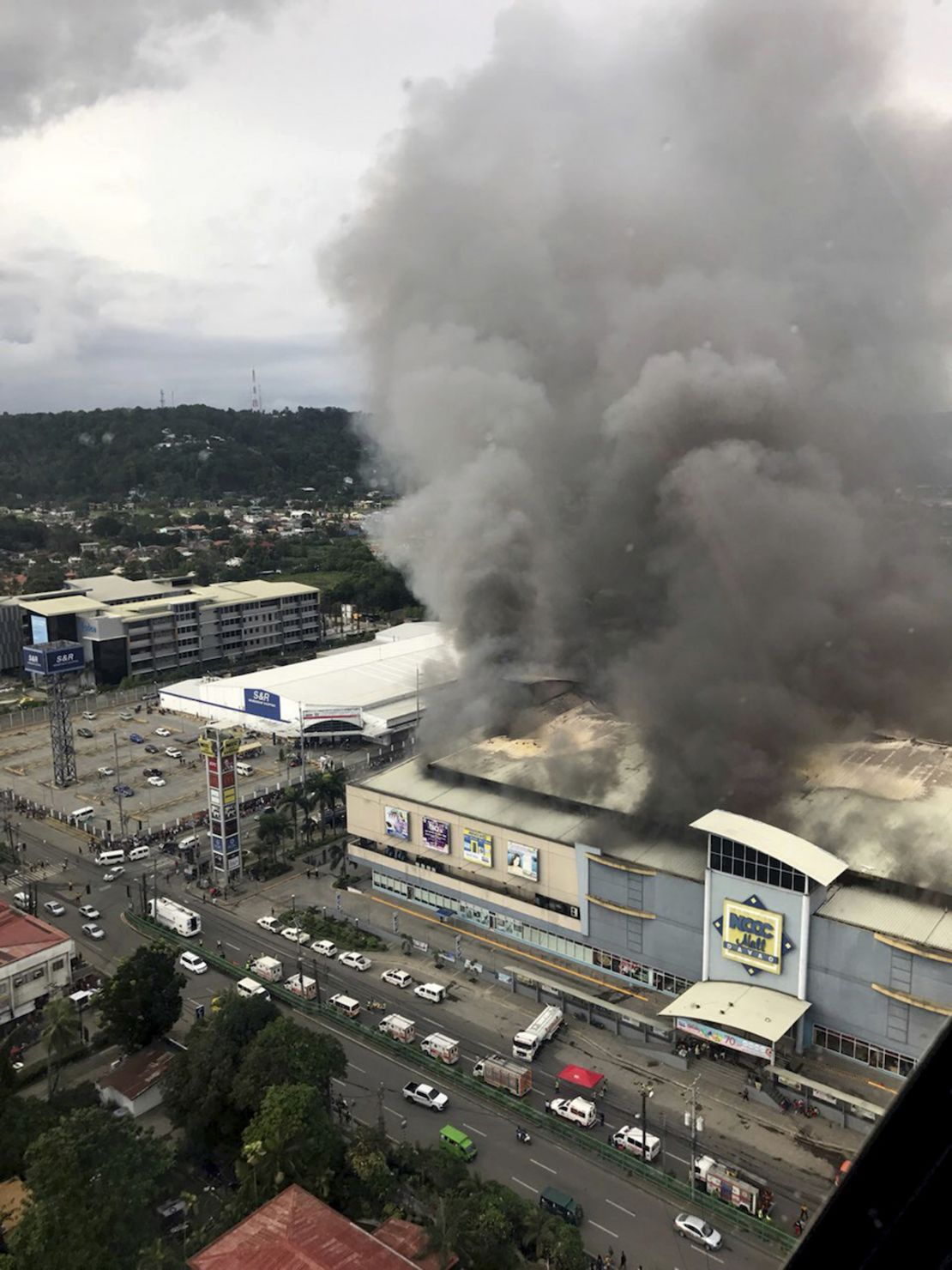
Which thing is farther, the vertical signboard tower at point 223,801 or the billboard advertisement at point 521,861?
the vertical signboard tower at point 223,801

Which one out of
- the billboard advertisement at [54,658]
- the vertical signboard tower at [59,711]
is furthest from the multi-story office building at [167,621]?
the vertical signboard tower at [59,711]

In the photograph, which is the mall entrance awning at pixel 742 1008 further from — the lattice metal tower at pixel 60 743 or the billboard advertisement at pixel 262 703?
the lattice metal tower at pixel 60 743

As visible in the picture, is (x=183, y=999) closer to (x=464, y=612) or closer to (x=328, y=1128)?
(x=328, y=1128)

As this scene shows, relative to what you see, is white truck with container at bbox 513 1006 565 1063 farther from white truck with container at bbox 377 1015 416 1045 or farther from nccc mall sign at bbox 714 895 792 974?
nccc mall sign at bbox 714 895 792 974

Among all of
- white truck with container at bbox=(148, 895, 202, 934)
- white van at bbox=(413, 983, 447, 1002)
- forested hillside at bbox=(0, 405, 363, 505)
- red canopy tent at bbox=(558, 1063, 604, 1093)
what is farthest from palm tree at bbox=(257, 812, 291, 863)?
forested hillside at bbox=(0, 405, 363, 505)

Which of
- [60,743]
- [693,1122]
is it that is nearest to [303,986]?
[693,1122]

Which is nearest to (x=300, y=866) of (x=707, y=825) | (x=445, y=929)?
(x=445, y=929)

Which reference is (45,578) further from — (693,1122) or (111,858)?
(693,1122)
